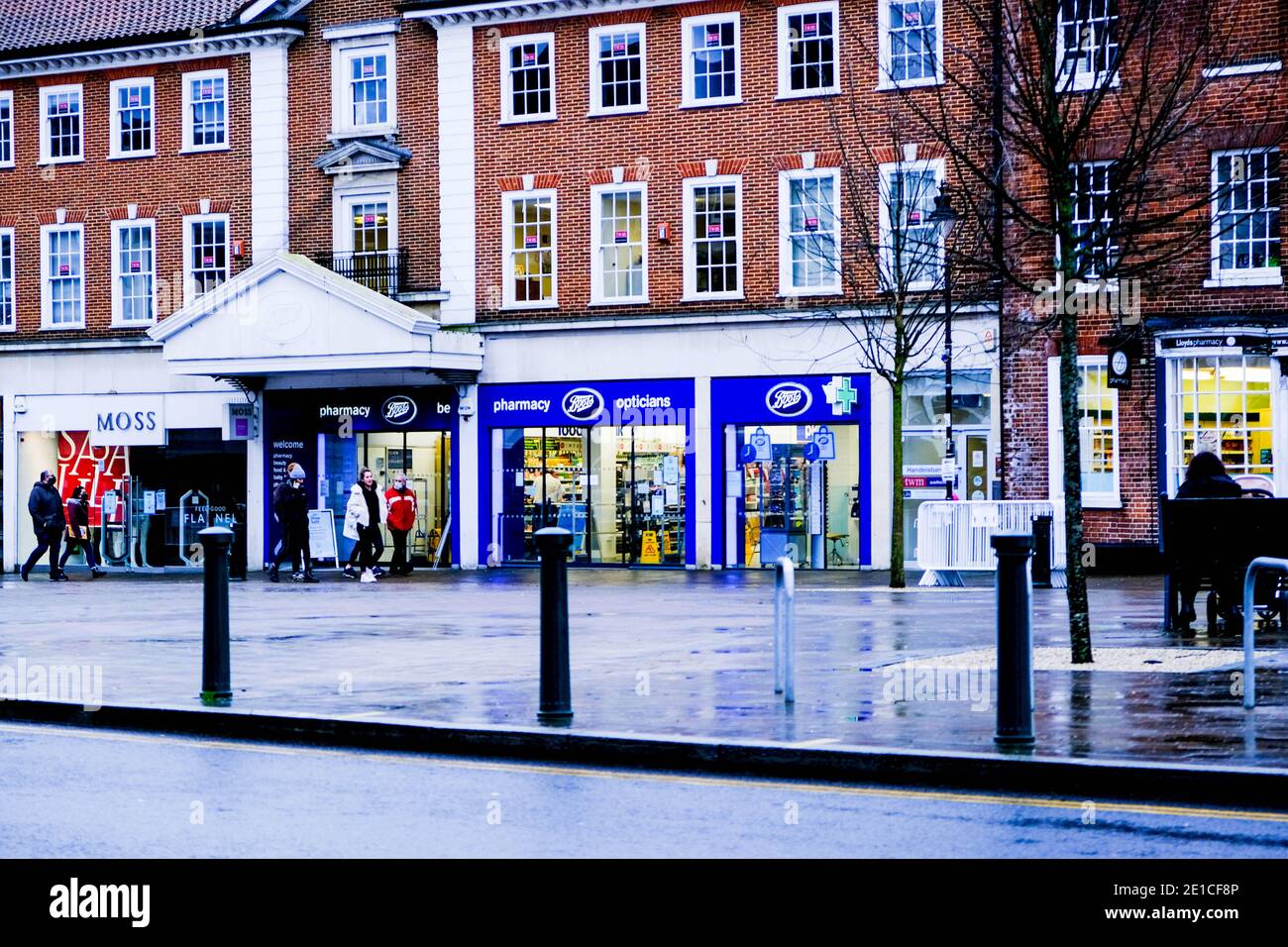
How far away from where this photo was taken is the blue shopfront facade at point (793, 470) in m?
32.7

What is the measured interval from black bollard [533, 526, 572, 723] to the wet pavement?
0.21 meters

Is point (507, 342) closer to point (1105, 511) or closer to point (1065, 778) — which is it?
point (1105, 511)

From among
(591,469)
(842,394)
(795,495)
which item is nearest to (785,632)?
(842,394)

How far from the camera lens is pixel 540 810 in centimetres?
870

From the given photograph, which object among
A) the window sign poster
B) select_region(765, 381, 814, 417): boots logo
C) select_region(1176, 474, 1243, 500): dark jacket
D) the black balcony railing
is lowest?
select_region(1176, 474, 1243, 500): dark jacket

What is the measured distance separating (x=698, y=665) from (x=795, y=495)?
61.0ft

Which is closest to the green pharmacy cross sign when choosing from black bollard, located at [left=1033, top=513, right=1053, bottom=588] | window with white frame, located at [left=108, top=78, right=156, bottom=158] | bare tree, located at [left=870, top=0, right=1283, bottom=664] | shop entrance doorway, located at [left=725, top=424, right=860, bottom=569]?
shop entrance doorway, located at [left=725, top=424, right=860, bottom=569]

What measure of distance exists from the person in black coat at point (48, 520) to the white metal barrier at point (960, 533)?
51.2 ft

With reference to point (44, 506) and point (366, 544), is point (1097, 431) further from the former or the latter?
point (44, 506)

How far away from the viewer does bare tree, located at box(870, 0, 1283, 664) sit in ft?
46.0

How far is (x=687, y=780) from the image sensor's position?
31.8 ft

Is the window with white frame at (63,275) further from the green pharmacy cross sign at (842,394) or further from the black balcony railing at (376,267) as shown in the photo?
the green pharmacy cross sign at (842,394)

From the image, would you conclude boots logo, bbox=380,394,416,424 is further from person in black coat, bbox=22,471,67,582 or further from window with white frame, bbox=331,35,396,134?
person in black coat, bbox=22,471,67,582
